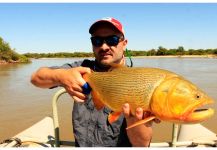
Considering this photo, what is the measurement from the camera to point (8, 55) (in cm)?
4375

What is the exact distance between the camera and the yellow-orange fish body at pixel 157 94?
5.55ft

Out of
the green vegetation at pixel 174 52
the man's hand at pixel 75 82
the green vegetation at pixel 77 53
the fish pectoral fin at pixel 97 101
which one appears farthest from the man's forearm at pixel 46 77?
the green vegetation at pixel 174 52

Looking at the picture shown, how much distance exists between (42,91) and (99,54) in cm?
1065

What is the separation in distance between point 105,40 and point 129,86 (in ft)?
3.95

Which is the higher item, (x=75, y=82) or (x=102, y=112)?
(x=75, y=82)

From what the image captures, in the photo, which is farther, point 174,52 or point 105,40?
point 174,52

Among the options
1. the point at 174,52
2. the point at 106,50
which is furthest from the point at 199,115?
the point at 174,52

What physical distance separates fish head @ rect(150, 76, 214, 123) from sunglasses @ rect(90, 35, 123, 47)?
1.33 metres

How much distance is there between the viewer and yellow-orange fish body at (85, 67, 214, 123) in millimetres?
1692

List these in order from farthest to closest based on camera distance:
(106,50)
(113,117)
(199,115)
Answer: (106,50)
(113,117)
(199,115)

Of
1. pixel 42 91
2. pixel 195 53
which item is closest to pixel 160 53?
pixel 195 53

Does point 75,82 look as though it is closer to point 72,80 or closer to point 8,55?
point 72,80

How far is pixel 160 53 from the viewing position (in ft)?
211

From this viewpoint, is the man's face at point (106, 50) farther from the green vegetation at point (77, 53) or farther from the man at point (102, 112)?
the green vegetation at point (77, 53)
